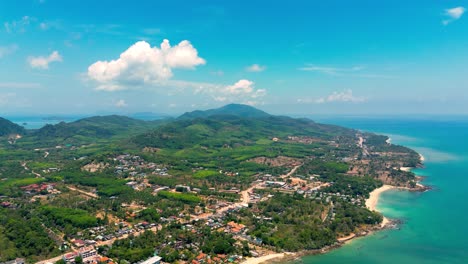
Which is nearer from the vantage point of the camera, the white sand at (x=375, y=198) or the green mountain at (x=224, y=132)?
the white sand at (x=375, y=198)

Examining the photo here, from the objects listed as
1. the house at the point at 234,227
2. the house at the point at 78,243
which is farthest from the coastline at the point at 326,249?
the house at the point at 78,243

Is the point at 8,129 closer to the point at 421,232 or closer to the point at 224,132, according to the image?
the point at 224,132

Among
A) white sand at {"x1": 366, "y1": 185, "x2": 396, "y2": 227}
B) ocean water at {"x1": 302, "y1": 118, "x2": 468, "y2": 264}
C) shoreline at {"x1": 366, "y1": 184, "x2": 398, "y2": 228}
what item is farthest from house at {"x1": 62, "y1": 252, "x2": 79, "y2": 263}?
white sand at {"x1": 366, "y1": 185, "x2": 396, "y2": 227}

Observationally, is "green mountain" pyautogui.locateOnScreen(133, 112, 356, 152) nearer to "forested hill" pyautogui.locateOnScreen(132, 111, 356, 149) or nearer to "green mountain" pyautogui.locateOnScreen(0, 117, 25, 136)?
"forested hill" pyautogui.locateOnScreen(132, 111, 356, 149)

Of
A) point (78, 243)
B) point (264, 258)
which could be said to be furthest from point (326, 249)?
point (78, 243)

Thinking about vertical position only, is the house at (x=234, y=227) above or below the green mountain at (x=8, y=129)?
below

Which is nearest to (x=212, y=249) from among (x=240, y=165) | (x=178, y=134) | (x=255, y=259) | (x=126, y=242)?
(x=255, y=259)

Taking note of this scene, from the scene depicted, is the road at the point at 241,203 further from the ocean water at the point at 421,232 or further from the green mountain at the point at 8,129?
the green mountain at the point at 8,129

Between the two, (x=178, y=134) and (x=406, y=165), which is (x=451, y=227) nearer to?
(x=406, y=165)
